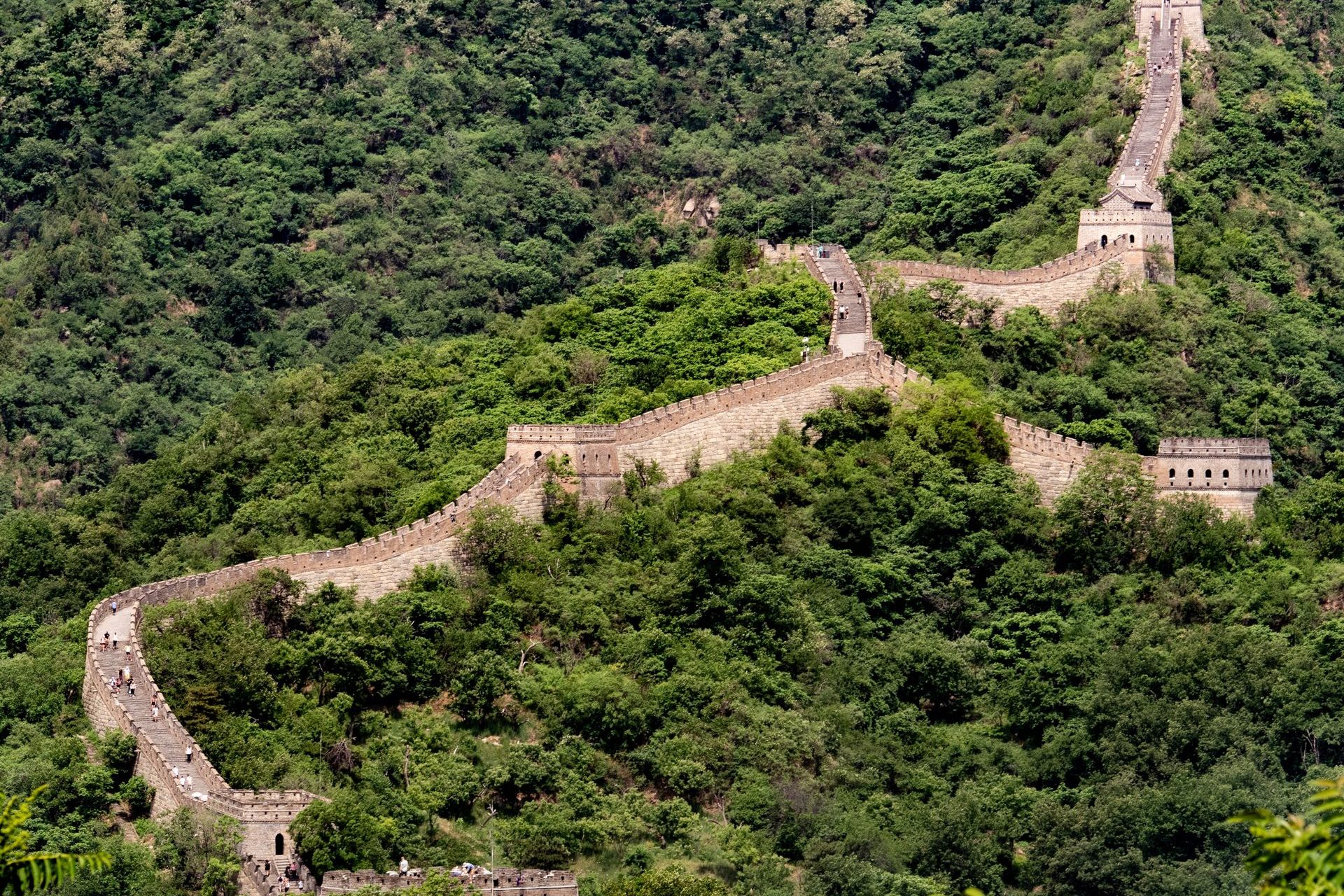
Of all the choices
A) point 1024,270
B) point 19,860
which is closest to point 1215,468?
point 1024,270

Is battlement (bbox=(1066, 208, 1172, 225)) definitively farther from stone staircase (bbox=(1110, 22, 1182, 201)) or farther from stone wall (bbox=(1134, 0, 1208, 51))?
stone wall (bbox=(1134, 0, 1208, 51))

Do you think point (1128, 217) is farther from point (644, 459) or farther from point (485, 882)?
point (485, 882)

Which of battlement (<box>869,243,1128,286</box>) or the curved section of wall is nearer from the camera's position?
the curved section of wall

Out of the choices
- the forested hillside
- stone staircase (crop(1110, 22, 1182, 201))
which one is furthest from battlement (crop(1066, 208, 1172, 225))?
the forested hillside

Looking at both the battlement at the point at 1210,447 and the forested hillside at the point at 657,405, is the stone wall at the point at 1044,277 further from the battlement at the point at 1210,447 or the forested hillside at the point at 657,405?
the battlement at the point at 1210,447

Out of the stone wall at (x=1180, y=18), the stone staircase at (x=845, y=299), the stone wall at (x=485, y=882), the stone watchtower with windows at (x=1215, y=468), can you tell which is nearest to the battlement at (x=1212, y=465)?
the stone watchtower with windows at (x=1215, y=468)

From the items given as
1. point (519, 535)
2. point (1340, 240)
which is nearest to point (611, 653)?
point (519, 535)
